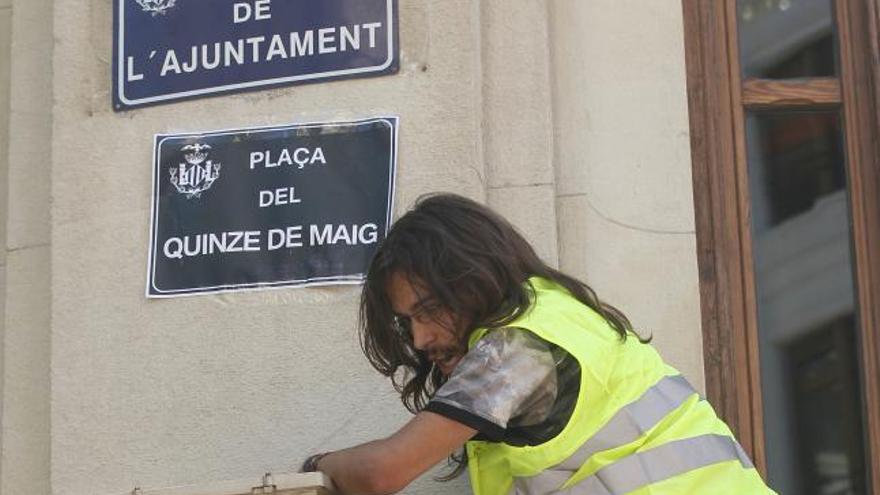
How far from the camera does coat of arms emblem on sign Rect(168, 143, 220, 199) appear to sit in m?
3.82

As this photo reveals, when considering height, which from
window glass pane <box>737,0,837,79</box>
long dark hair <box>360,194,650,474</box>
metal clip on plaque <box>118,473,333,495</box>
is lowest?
metal clip on plaque <box>118,473,333,495</box>

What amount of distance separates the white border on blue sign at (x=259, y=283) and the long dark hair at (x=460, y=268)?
0.55 m

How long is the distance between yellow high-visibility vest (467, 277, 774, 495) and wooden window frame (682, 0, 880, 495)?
3.02ft

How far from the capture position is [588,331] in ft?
9.58

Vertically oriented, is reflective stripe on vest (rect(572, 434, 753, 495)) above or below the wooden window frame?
below

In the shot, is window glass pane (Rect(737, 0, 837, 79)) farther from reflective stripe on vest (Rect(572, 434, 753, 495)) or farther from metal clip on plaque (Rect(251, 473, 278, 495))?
metal clip on plaque (Rect(251, 473, 278, 495))

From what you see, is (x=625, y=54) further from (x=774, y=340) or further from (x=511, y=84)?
(x=774, y=340)

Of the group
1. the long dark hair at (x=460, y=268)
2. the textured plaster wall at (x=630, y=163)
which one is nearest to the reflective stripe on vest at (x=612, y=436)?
the long dark hair at (x=460, y=268)

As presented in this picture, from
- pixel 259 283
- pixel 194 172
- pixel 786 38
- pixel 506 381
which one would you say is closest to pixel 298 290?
pixel 259 283

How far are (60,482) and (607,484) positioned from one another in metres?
1.44

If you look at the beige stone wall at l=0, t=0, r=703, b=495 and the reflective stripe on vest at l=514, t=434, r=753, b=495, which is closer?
the reflective stripe on vest at l=514, t=434, r=753, b=495

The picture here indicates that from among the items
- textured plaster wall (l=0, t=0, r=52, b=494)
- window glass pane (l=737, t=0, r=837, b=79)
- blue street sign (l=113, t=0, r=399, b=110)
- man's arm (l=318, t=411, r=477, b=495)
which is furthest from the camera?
window glass pane (l=737, t=0, r=837, b=79)

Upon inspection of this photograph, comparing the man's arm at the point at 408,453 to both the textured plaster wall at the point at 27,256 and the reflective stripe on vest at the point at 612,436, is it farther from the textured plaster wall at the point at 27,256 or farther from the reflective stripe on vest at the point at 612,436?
the textured plaster wall at the point at 27,256

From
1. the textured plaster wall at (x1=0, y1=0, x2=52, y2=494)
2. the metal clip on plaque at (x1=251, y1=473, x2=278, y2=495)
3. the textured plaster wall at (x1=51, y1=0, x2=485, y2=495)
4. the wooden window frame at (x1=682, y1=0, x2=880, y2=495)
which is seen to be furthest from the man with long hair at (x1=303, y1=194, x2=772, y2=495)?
the textured plaster wall at (x1=0, y1=0, x2=52, y2=494)
